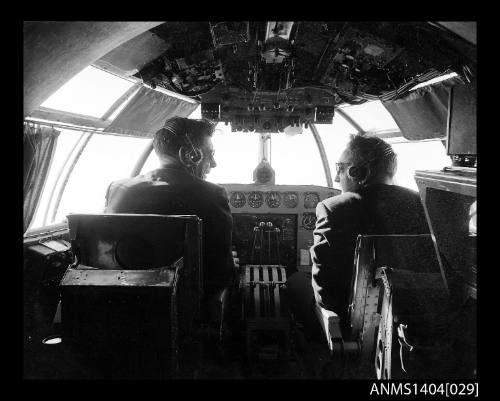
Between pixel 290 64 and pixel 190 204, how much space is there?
5.60ft

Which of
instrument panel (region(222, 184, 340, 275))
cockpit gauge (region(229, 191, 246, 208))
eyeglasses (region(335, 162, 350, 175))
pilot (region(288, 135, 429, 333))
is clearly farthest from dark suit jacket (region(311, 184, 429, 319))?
cockpit gauge (region(229, 191, 246, 208))

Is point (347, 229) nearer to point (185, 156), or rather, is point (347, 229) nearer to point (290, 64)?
point (185, 156)

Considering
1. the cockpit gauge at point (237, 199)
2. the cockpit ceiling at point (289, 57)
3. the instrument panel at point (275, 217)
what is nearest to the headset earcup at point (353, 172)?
the cockpit ceiling at point (289, 57)

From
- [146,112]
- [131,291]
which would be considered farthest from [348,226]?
[146,112]

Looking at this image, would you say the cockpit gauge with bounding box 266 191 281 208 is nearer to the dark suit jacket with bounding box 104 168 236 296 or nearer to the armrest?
the dark suit jacket with bounding box 104 168 236 296

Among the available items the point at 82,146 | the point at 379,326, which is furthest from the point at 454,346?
the point at 82,146

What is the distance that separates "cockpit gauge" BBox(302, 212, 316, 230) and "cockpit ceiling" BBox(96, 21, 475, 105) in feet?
4.25

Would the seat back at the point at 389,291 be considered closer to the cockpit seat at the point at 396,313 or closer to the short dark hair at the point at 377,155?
the cockpit seat at the point at 396,313

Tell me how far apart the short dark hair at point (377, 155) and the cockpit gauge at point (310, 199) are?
5.50 feet

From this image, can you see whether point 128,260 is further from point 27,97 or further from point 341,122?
point 341,122

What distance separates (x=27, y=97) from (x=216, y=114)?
2.60 metres

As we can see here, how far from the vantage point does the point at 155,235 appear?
5.18 feet

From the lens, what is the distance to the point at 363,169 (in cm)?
202

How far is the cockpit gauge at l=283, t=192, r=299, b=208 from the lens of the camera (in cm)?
376
